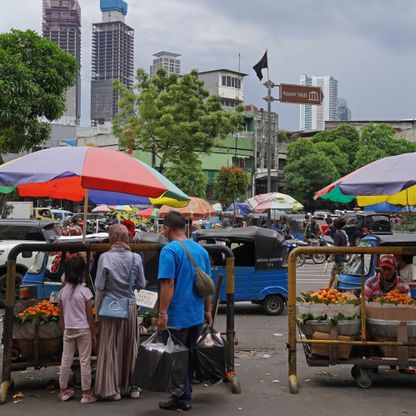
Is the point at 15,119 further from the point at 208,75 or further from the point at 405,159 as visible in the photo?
the point at 208,75

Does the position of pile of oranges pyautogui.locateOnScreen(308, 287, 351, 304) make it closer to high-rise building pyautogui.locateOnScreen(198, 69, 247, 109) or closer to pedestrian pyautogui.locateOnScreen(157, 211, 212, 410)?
pedestrian pyautogui.locateOnScreen(157, 211, 212, 410)

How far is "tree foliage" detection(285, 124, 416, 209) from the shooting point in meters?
59.7

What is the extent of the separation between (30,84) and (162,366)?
12.5 m

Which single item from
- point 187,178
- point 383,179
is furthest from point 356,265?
point 187,178

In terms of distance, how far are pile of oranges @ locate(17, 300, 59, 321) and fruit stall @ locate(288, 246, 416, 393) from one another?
2.55m

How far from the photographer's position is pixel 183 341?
585 cm

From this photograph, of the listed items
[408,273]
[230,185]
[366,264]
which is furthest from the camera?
[230,185]

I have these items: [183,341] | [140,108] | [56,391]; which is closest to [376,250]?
[183,341]

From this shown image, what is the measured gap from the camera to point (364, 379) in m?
6.80

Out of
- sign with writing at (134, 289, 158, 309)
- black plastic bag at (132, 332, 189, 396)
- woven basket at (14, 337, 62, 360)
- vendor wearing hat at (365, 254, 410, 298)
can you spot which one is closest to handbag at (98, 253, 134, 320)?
sign with writing at (134, 289, 158, 309)

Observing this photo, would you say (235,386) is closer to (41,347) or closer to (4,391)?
(41,347)

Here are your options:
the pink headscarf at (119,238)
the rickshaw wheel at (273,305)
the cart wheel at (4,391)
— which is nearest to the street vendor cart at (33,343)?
the cart wheel at (4,391)

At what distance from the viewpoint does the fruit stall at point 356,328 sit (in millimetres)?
6660

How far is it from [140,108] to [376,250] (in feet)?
78.5
